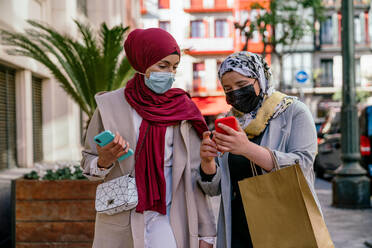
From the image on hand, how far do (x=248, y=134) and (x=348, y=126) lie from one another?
6.86 metres

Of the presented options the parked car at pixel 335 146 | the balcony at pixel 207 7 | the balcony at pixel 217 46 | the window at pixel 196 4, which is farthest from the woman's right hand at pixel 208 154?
the window at pixel 196 4

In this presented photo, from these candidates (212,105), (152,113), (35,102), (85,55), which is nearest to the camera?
(152,113)

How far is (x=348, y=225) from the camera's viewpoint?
7211 mm

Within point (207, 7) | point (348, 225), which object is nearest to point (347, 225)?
point (348, 225)

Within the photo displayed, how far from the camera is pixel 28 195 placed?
4.86 meters

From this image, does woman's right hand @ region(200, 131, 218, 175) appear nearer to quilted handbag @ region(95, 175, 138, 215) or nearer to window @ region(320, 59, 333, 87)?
quilted handbag @ region(95, 175, 138, 215)

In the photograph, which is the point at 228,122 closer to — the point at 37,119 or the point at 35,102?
the point at 35,102

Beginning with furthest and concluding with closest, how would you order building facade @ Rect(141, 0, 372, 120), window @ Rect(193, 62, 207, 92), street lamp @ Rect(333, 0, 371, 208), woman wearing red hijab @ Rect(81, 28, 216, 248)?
building facade @ Rect(141, 0, 372, 120)
window @ Rect(193, 62, 207, 92)
street lamp @ Rect(333, 0, 371, 208)
woman wearing red hijab @ Rect(81, 28, 216, 248)

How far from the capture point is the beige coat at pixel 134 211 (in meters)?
2.54

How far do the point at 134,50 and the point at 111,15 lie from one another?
43.9 ft

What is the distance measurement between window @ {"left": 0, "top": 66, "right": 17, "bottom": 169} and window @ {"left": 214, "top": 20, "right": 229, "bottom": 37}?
120ft

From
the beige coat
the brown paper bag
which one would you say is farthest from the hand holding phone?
the brown paper bag

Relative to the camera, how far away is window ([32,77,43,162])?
10.1 meters

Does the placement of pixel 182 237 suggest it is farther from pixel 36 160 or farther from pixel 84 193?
pixel 36 160
